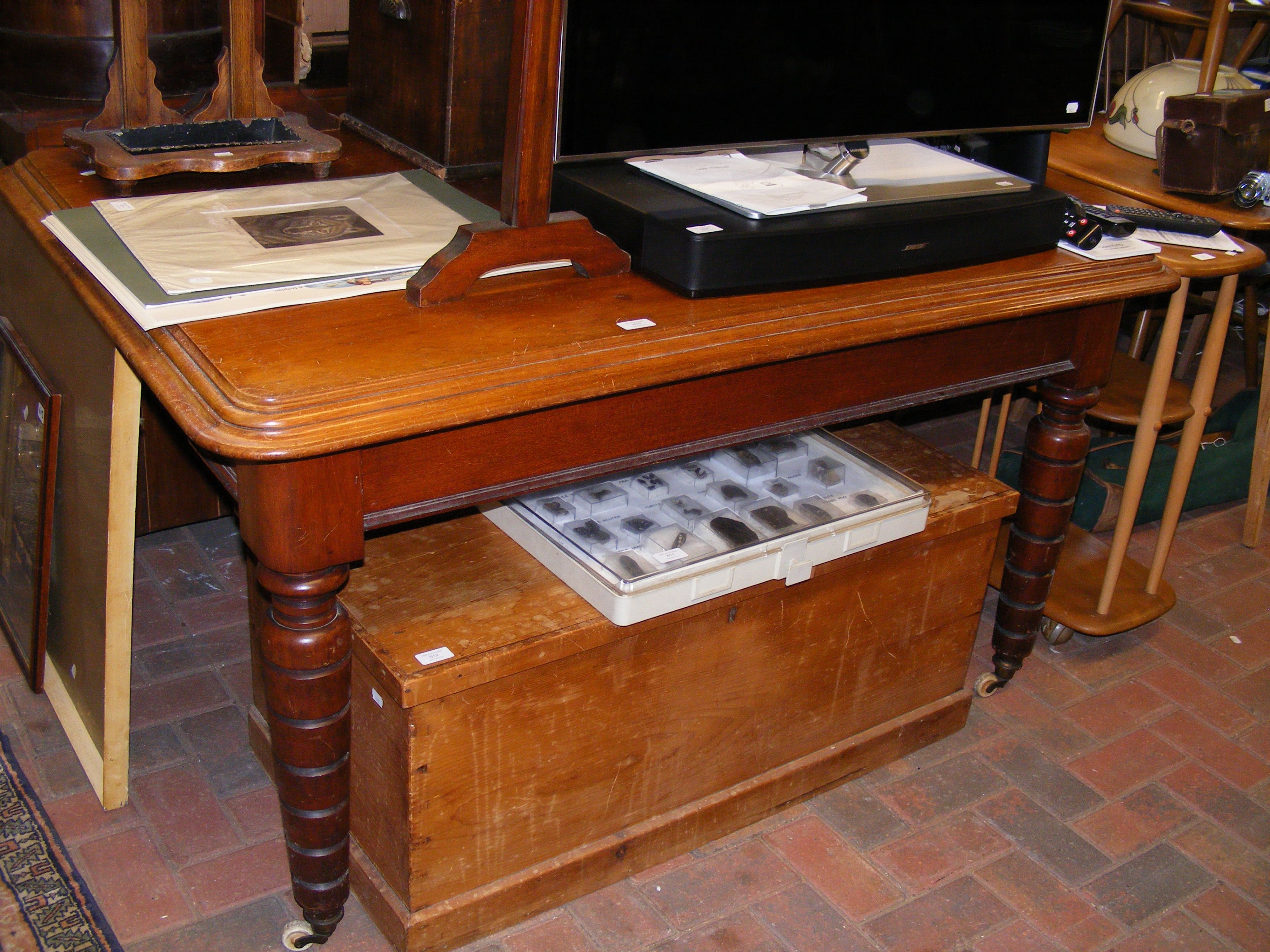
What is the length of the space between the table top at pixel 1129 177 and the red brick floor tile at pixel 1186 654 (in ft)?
3.03

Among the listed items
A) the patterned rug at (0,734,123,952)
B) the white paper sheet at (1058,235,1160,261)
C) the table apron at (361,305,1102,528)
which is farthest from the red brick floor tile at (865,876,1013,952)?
the patterned rug at (0,734,123,952)

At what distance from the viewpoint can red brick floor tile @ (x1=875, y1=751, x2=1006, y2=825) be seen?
2219 millimetres

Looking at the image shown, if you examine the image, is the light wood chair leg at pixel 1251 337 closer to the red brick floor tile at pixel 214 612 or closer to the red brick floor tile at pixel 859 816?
the red brick floor tile at pixel 859 816

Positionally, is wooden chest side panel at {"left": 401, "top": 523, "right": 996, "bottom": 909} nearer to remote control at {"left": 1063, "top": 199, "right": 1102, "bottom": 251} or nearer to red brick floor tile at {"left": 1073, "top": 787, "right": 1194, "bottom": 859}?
red brick floor tile at {"left": 1073, "top": 787, "right": 1194, "bottom": 859}

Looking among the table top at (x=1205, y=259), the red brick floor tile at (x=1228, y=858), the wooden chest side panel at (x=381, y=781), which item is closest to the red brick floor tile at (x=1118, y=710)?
the red brick floor tile at (x=1228, y=858)

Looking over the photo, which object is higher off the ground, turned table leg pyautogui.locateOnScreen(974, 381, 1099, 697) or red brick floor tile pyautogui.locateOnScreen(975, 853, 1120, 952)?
turned table leg pyautogui.locateOnScreen(974, 381, 1099, 697)

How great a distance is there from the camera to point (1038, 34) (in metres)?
2.00

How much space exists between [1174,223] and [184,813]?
2.08 metres

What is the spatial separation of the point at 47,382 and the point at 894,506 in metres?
1.41

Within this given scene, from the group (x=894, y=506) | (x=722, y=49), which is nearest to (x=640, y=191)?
(x=722, y=49)

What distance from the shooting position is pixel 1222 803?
2301 millimetres

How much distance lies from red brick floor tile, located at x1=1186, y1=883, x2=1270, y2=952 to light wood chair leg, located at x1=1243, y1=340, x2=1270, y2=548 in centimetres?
133

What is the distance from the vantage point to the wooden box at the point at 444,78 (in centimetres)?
199

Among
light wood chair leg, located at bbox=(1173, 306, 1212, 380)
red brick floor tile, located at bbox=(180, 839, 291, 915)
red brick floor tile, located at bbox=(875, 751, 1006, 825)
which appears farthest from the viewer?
light wood chair leg, located at bbox=(1173, 306, 1212, 380)
